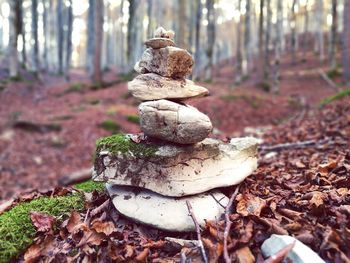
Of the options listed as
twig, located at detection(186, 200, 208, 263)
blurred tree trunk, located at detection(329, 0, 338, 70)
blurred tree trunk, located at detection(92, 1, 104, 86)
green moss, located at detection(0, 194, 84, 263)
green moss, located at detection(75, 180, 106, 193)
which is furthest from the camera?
blurred tree trunk, located at detection(329, 0, 338, 70)

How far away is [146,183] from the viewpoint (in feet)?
8.58

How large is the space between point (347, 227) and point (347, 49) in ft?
42.0

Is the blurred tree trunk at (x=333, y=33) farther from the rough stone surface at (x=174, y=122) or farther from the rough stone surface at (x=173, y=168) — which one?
the rough stone surface at (x=174, y=122)

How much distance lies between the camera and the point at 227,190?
2.96 metres

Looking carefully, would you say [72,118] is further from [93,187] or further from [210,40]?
[210,40]

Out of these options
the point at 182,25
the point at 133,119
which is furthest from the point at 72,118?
the point at 182,25

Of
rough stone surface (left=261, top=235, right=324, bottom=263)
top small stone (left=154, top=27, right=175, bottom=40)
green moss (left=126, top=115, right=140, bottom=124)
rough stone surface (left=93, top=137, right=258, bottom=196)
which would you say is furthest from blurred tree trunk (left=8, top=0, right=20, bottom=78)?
rough stone surface (left=261, top=235, right=324, bottom=263)

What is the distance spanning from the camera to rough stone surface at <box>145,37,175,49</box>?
2732 mm

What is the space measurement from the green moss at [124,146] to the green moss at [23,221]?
55 cm

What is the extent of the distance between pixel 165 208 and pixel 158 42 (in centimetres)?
131

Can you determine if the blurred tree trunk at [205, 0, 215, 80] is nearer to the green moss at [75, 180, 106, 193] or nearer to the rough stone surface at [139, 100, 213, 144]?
the green moss at [75, 180, 106, 193]

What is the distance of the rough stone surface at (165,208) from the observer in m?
2.47

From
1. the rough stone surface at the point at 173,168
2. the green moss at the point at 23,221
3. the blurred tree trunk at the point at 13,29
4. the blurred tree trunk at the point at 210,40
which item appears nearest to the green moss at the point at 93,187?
the green moss at the point at 23,221

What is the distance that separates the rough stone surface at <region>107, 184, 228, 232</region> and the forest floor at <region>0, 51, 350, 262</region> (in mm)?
89
